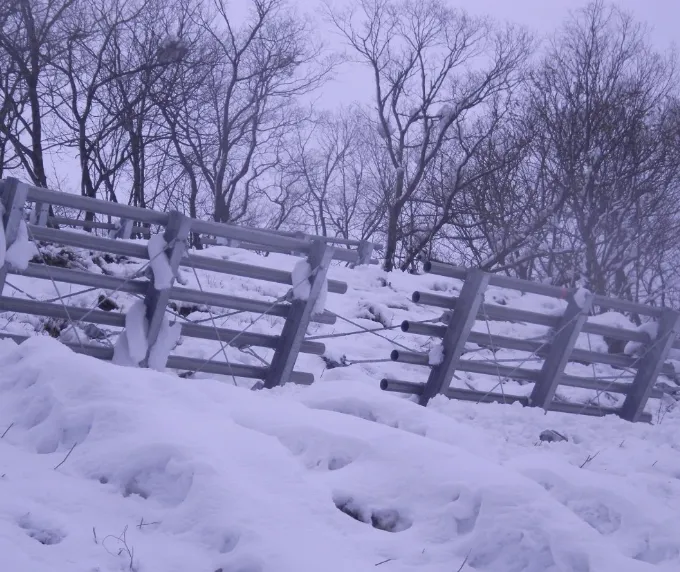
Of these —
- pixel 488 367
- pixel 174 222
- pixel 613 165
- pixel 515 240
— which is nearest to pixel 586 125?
pixel 613 165

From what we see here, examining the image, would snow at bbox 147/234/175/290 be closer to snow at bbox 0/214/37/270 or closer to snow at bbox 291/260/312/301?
snow at bbox 0/214/37/270

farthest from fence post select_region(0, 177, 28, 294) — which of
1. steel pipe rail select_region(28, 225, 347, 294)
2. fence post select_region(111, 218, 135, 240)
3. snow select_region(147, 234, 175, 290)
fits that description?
fence post select_region(111, 218, 135, 240)

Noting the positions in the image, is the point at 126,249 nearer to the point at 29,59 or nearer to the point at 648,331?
the point at 648,331

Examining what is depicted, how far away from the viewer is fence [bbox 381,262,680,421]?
8.12 metres

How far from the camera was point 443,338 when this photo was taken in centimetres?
835

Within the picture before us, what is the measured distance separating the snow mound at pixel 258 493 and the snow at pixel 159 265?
171 cm

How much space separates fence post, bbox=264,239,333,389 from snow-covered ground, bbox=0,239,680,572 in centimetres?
182

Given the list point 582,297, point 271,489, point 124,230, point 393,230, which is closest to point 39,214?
point 124,230

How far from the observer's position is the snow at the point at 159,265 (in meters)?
6.81

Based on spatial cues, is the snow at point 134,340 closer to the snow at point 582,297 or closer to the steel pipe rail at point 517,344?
the steel pipe rail at point 517,344

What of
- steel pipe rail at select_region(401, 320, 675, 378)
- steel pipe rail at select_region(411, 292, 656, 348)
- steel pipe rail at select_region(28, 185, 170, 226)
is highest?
steel pipe rail at select_region(28, 185, 170, 226)

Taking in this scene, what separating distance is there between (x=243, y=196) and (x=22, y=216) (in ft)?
85.8

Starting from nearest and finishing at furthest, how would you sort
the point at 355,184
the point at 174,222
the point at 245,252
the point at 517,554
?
the point at 517,554 → the point at 174,222 → the point at 245,252 → the point at 355,184

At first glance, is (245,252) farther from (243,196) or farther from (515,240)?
(243,196)
